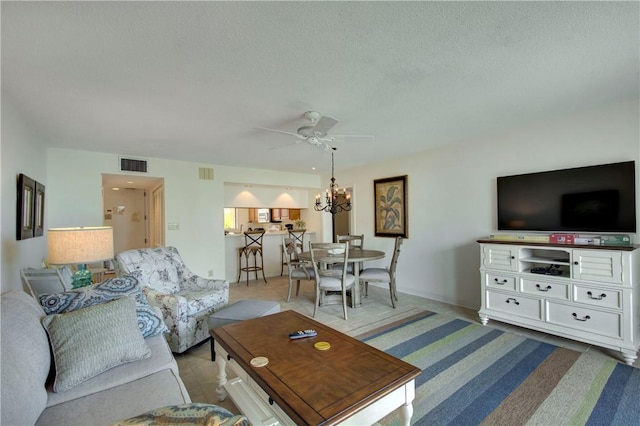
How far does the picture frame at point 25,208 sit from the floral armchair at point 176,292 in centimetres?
72

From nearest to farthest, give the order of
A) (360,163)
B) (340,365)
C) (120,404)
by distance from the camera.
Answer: (120,404) → (340,365) → (360,163)

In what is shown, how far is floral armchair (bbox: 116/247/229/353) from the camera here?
8.41ft

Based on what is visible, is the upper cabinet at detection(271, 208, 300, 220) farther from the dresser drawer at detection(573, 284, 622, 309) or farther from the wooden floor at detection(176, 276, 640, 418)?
the dresser drawer at detection(573, 284, 622, 309)

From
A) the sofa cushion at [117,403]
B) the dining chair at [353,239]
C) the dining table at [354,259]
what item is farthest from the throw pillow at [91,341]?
the dining chair at [353,239]

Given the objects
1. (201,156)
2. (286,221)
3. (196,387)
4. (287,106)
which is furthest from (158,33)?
(286,221)

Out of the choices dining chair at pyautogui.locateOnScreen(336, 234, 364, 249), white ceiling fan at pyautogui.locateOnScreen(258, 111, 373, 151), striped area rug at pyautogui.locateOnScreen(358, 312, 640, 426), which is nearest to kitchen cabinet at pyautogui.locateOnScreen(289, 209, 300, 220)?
dining chair at pyautogui.locateOnScreen(336, 234, 364, 249)

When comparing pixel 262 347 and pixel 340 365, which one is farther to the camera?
pixel 262 347

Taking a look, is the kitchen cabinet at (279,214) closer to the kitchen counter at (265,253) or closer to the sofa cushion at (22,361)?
the kitchen counter at (265,253)

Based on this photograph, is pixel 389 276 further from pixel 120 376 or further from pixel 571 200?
pixel 120 376

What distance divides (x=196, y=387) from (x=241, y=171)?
395cm

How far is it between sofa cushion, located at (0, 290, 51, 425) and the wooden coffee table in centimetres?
83

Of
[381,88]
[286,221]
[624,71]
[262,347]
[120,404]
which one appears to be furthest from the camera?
[286,221]

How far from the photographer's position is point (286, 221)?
7.80 metres

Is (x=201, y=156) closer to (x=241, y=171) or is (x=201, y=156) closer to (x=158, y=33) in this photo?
(x=241, y=171)
